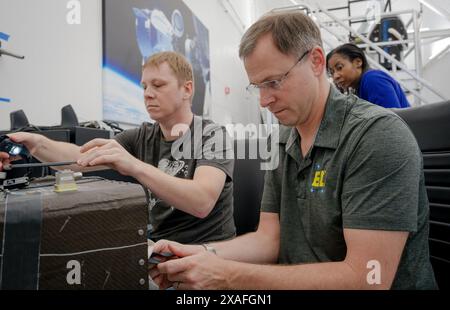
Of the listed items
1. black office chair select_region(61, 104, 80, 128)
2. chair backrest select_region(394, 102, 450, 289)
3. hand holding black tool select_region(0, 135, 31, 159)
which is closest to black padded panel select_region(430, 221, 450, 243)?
chair backrest select_region(394, 102, 450, 289)

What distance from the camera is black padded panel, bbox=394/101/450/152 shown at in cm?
73

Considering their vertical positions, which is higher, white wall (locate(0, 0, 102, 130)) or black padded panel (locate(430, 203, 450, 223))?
white wall (locate(0, 0, 102, 130))

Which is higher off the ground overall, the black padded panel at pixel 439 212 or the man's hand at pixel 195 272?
the black padded panel at pixel 439 212

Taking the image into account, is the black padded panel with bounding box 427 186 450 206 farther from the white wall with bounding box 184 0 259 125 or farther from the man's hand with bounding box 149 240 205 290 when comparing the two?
the white wall with bounding box 184 0 259 125

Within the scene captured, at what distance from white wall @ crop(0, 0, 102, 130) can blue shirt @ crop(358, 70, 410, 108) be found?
5.18 feet

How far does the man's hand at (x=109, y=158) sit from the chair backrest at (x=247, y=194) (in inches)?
29.5

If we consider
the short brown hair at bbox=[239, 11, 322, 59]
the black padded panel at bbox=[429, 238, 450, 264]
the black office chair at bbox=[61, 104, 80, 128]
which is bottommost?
the black padded panel at bbox=[429, 238, 450, 264]

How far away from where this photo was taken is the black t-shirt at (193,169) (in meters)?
1.01

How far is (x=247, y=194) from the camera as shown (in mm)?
1416

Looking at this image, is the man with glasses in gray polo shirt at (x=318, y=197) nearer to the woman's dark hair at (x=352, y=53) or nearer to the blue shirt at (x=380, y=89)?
the blue shirt at (x=380, y=89)

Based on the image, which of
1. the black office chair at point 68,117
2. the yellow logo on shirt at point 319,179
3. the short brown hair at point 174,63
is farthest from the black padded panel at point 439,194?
the black office chair at point 68,117

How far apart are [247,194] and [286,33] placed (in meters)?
0.82

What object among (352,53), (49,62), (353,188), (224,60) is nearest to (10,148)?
(353,188)

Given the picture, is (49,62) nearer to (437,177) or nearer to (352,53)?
(437,177)
